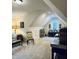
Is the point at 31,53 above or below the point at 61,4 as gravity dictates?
below

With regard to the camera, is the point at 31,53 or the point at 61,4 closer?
the point at 61,4

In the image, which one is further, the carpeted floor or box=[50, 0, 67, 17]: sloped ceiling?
the carpeted floor

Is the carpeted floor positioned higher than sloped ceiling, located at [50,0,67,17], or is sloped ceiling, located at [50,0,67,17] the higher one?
sloped ceiling, located at [50,0,67,17]

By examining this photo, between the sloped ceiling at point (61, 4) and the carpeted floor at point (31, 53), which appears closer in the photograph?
the sloped ceiling at point (61, 4)

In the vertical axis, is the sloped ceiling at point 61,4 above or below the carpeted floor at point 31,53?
above
